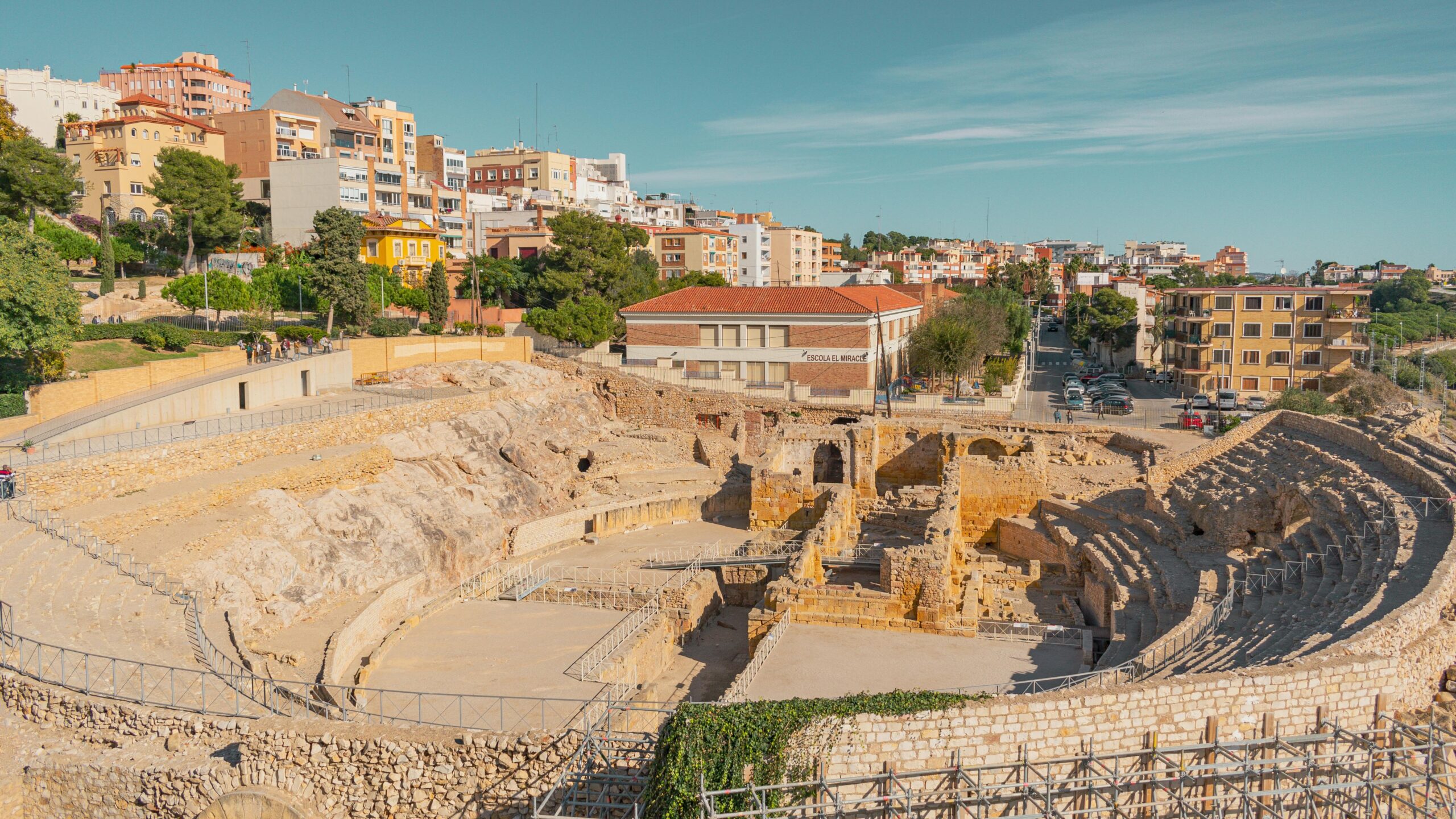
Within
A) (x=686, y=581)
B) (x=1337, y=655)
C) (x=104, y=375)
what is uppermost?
(x=104, y=375)

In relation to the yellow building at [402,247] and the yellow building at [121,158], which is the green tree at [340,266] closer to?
the yellow building at [402,247]

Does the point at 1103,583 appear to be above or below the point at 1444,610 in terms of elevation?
below

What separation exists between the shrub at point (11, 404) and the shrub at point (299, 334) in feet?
46.1

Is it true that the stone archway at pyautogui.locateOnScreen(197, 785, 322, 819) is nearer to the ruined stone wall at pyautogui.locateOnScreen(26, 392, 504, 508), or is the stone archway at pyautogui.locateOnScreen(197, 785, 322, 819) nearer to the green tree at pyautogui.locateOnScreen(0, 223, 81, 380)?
the ruined stone wall at pyautogui.locateOnScreen(26, 392, 504, 508)

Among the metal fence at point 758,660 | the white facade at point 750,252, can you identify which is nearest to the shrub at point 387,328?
the metal fence at point 758,660

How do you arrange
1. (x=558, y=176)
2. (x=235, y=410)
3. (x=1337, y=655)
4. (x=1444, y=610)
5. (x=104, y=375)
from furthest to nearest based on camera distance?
(x=558, y=176) → (x=235, y=410) → (x=104, y=375) → (x=1444, y=610) → (x=1337, y=655)

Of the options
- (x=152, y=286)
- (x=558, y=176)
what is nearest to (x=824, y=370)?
(x=152, y=286)

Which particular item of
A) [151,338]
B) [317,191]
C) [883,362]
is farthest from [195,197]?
[883,362]

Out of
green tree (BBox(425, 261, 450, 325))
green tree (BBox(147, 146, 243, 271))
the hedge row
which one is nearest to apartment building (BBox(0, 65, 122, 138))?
green tree (BBox(147, 146, 243, 271))

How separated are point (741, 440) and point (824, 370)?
700 centimetres

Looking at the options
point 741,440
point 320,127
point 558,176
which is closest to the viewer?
point 741,440

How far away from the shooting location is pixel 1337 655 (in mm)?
13062

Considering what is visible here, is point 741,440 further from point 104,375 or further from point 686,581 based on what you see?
point 104,375

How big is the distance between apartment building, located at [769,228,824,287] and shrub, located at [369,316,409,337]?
159 ft
